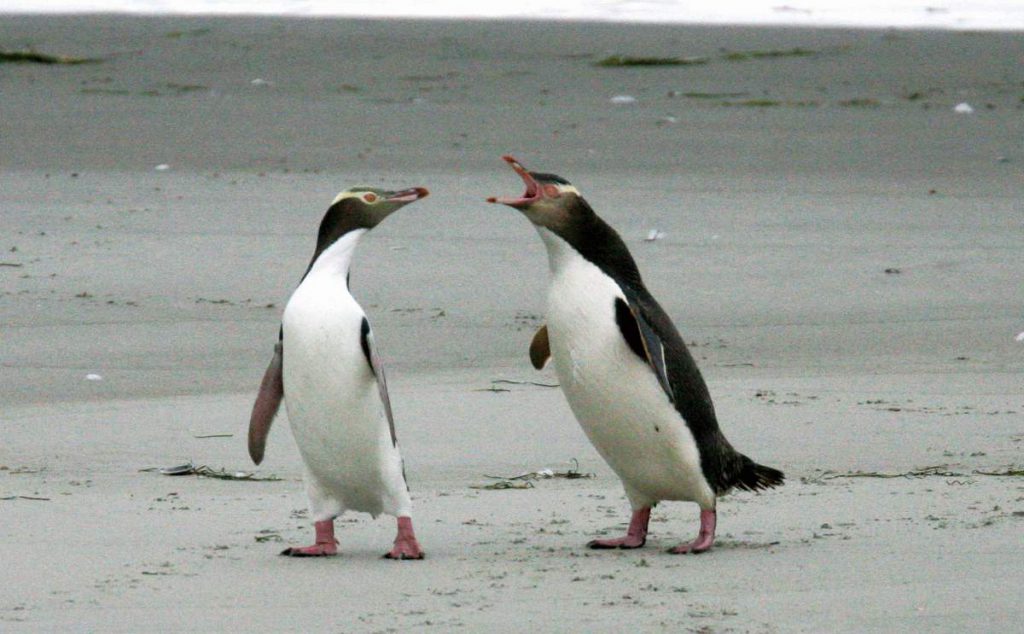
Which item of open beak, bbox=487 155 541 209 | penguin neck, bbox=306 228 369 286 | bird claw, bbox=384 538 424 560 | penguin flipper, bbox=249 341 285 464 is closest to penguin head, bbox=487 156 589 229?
open beak, bbox=487 155 541 209

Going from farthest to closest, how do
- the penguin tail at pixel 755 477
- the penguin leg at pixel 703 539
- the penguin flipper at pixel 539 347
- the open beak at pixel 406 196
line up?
the penguin flipper at pixel 539 347
the penguin tail at pixel 755 477
the open beak at pixel 406 196
the penguin leg at pixel 703 539

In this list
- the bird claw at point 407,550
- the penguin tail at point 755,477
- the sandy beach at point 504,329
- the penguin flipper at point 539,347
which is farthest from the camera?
the penguin flipper at point 539,347

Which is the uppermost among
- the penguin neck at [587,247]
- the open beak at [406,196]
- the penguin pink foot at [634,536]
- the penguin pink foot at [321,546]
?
the open beak at [406,196]

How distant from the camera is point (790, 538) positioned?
4.67 metres

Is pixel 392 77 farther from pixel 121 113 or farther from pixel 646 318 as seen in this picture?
pixel 646 318

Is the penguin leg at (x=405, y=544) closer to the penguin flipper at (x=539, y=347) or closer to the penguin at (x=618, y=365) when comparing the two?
the penguin at (x=618, y=365)

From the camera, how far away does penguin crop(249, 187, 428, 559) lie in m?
4.51

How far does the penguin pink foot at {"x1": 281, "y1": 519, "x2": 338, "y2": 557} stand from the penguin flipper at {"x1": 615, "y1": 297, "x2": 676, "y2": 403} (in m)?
0.92

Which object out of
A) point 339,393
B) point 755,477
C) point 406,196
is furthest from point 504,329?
point 339,393

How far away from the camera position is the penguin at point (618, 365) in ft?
15.1

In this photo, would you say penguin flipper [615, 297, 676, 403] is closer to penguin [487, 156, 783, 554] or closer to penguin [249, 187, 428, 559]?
penguin [487, 156, 783, 554]

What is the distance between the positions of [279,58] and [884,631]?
15.5 m

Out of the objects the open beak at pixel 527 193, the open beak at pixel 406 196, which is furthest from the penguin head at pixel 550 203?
the open beak at pixel 406 196

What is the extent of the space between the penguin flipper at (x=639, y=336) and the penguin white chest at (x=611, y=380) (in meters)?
0.01
